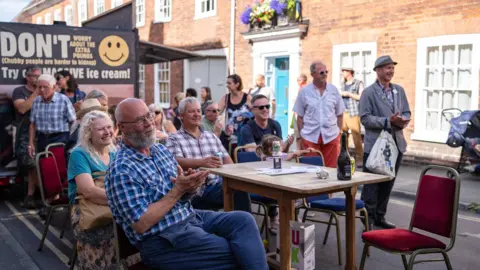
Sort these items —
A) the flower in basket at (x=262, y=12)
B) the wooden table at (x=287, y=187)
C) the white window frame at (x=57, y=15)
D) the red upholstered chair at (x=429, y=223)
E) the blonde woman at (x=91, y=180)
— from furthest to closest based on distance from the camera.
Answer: the white window frame at (x=57, y=15), the flower in basket at (x=262, y=12), the blonde woman at (x=91, y=180), the wooden table at (x=287, y=187), the red upholstered chair at (x=429, y=223)

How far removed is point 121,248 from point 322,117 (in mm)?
4091

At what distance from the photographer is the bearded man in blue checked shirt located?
10.1 feet

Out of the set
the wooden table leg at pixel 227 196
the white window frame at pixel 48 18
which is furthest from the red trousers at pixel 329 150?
the white window frame at pixel 48 18

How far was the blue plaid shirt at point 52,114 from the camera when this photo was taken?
755 centimetres

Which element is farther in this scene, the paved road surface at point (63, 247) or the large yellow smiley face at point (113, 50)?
the large yellow smiley face at point (113, 50)

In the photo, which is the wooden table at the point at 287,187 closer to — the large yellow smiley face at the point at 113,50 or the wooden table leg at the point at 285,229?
the wooden table leg at the point at 285,229

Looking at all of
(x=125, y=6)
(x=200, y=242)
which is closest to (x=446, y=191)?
(x=200, y=242)

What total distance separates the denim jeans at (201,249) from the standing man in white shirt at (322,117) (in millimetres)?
3756

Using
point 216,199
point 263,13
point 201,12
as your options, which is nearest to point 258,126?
point 216,199

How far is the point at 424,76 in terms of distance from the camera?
424 inches

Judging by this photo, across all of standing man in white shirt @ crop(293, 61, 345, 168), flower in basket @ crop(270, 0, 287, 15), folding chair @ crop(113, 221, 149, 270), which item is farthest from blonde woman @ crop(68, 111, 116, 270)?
flower in basket @ crop(270, 0, 287, 15)

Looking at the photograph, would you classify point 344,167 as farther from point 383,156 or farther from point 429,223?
point 383,156

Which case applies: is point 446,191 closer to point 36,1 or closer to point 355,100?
point 355,100

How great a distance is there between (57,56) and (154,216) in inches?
257
